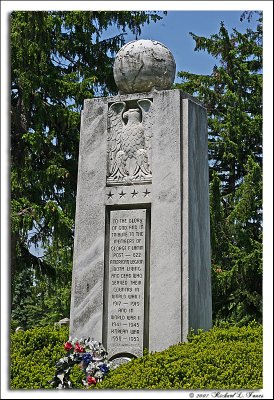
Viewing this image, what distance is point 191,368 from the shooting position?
22.1 ft

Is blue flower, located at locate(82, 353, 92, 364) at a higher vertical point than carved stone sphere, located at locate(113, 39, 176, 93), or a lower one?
lower

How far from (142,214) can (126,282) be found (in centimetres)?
85

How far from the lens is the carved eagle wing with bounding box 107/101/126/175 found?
888cm

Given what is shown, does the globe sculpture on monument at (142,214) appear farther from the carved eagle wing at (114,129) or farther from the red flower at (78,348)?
the red flower at (78,348)

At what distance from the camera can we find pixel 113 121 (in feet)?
29.4

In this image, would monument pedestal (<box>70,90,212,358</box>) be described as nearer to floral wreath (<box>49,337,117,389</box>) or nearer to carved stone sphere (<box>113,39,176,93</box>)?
carved stone sphere (<box>113,39,176,93</box>)

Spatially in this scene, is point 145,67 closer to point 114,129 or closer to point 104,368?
point 114,129

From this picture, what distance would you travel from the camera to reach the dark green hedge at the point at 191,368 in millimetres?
6648

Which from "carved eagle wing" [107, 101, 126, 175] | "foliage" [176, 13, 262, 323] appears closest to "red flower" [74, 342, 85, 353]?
"carved eagle wing" [107, 101, 126, 175]

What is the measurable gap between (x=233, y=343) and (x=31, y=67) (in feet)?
36.0

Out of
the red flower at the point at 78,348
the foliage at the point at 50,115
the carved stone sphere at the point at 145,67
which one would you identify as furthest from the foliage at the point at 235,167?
the red flower at the point at 78,348

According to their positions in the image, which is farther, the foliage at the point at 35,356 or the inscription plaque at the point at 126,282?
the inscription plaque at the point at 126,282

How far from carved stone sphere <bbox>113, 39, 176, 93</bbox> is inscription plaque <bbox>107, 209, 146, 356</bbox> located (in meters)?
1.65

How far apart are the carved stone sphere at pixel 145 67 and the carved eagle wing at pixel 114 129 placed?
0.28 m
